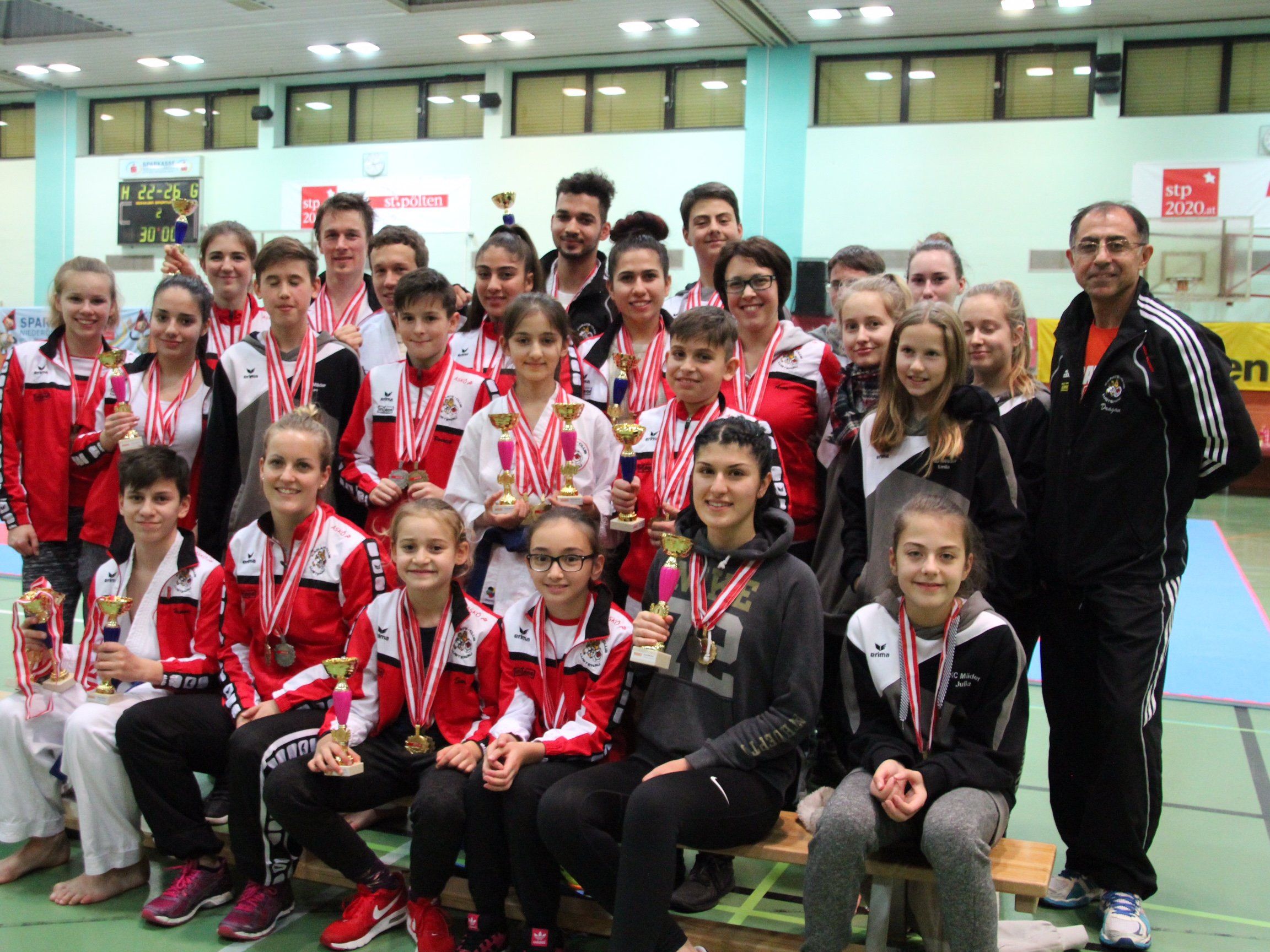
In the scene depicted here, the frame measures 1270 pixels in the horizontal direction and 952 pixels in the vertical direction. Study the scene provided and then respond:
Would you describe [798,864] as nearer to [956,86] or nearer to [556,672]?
[556,672]

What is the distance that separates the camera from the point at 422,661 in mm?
3512

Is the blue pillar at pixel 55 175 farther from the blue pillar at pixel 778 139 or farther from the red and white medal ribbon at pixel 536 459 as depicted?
the red and white medal ribbon at pixel 536 459

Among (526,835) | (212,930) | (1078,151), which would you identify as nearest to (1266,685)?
(526,835)

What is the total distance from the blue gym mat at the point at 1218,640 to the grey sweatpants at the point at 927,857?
12.7 feet

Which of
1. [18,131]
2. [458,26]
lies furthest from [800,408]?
[18,131]

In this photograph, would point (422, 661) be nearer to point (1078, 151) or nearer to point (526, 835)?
point (526, 835)

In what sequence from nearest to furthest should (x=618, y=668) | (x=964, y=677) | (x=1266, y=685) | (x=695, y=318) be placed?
(x=964, y=677) → (x=618, y=668) → (x=695, y=318) → (x=1266, y=685)

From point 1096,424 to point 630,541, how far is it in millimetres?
1561

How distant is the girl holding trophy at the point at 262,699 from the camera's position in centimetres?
340

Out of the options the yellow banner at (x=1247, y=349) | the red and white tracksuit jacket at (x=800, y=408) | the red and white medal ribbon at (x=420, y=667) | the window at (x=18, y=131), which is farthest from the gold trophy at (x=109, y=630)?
the window at (x=18, y=131)

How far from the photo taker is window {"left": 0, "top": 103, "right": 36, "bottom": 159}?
21.4m

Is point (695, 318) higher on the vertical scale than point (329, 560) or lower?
higher

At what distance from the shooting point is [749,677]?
10.4ft

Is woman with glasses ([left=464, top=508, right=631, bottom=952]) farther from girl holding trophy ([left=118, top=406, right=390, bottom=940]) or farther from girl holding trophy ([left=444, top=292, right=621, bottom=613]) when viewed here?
girl holding trophy ([left=118, top=406, right=390, bottom=940])
